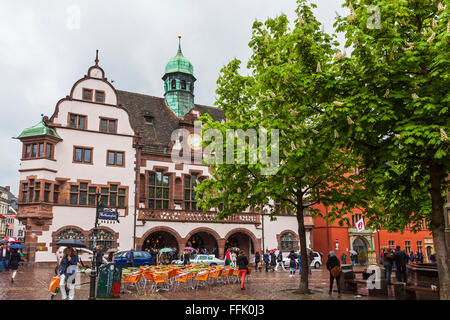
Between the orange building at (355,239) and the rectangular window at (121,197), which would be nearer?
the rectangular window at (121,197)

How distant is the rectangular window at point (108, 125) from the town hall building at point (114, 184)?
79mm

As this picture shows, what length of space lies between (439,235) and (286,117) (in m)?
5.56

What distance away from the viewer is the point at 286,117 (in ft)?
42.6

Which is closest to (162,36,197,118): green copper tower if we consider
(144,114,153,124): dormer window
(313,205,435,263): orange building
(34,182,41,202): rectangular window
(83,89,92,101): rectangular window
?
(144,114,153,124): dormer window

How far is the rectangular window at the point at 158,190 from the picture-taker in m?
33.9

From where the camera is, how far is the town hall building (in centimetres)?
2942

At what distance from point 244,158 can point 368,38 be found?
6349mm

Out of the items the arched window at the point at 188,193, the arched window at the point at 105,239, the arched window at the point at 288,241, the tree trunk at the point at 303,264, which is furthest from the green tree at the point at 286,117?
the arched window at the point at 288,241

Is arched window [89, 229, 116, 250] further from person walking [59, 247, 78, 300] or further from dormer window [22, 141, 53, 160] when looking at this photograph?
person walking [59, 247, 78, 300]

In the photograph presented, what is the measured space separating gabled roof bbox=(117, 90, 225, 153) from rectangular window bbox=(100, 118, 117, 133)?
170cm

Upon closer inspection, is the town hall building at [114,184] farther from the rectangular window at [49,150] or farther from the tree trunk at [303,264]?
the tree trunk at [303,264]

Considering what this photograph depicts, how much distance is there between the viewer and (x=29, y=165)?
29.6 m

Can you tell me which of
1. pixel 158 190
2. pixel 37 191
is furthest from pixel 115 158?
pixel 37 191
